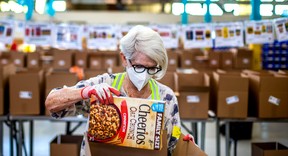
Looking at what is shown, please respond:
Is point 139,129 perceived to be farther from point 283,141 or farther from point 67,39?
point 67,39

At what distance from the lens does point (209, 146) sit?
18.2 feet

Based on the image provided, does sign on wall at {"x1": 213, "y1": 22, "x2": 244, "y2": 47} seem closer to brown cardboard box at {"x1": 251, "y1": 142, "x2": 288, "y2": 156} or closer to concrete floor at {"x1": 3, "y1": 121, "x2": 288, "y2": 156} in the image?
concrete floor at {"x1": 3, "y1": 121, "x2": 288, "y2": 156}

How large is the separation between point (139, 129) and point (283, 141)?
281cm

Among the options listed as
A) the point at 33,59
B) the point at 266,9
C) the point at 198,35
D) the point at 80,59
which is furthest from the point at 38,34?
the point at 266,9

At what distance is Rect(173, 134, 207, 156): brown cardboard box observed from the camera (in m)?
1.79

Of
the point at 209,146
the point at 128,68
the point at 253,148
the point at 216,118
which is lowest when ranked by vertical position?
the point at 209,146

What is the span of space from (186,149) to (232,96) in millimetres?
2277

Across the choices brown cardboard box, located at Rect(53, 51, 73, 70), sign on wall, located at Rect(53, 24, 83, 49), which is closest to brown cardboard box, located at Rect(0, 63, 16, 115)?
sign on wall, located at Rect(53, 24, 83, 49)

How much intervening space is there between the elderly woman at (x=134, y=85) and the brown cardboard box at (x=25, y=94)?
233 cm

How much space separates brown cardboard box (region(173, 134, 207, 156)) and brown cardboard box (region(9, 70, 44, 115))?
2423 millimetres

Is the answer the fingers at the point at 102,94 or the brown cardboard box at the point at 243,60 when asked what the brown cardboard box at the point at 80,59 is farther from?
the fingers at the point at 102,94

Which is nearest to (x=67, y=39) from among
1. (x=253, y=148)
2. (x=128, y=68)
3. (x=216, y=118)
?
(x=216, y=118)

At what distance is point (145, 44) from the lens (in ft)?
5.55

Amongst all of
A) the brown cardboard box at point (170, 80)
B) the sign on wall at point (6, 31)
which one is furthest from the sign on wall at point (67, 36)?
the brown cardboard box at point (170, 80)
